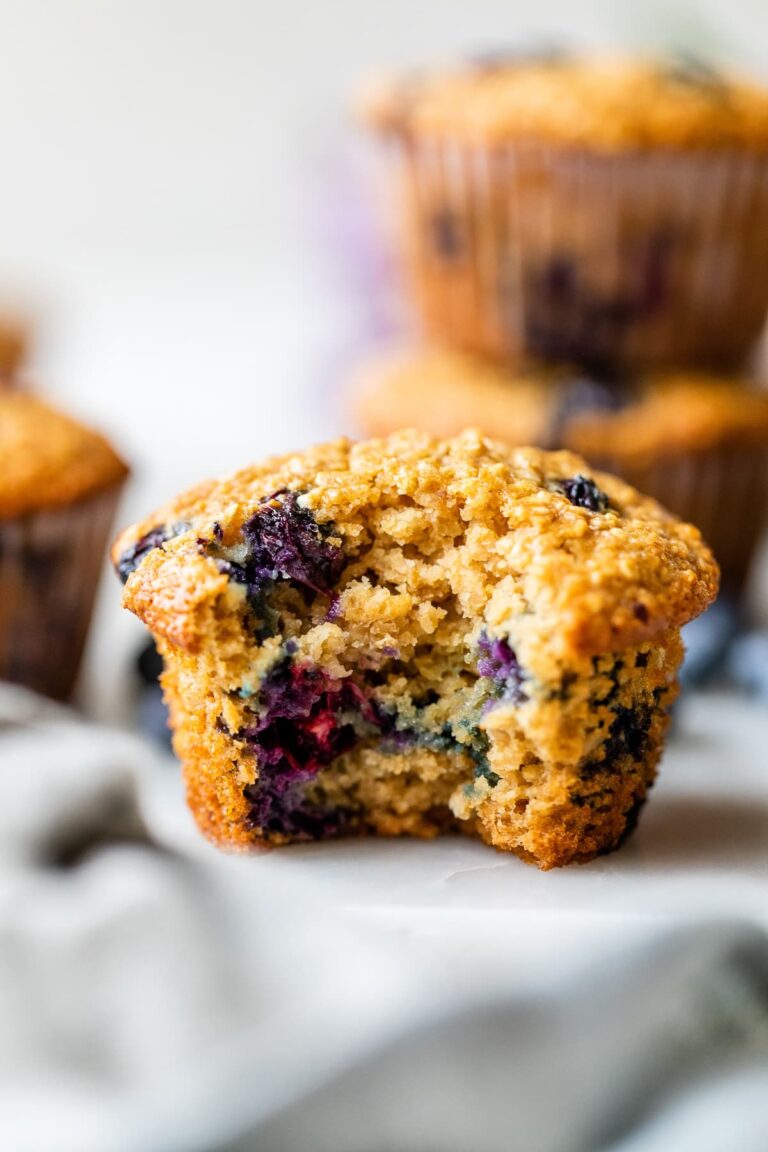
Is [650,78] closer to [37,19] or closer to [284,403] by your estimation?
[284,403]

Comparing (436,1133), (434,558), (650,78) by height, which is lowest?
(436,1133)

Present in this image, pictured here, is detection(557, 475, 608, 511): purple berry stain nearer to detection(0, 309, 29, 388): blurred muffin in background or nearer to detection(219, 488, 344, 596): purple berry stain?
detection(219, 488, 344, 596): purple berry stain

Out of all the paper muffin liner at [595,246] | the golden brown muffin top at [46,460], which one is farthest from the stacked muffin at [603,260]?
the golden brown muffin top at [46,460]

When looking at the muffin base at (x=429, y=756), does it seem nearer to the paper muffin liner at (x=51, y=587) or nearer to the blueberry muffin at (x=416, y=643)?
the blueberry muffin at (x=416, y=643)

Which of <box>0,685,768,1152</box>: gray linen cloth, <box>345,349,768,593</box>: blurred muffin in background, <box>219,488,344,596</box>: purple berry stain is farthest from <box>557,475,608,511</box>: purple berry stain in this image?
<box>345,349,768,593</box>: blurred muffin in background

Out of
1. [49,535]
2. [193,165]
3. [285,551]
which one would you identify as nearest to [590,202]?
[49,535]

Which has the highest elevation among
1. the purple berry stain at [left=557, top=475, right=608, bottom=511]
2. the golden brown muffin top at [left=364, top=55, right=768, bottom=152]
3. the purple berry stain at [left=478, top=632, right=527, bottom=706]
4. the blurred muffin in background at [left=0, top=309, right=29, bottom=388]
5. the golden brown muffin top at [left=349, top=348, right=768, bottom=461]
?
the golden brown muffin top at [left=364, top=55, right=768, bottom=152]

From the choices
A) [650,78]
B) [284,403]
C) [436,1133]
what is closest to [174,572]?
[436,1133]
